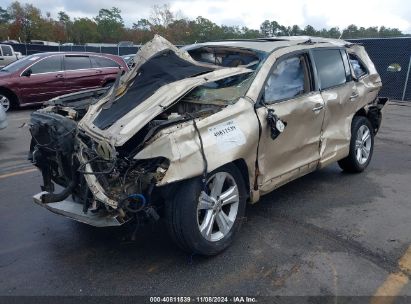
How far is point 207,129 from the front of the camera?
327cm

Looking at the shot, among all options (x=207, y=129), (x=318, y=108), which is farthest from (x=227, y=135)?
(x=318, y=108)

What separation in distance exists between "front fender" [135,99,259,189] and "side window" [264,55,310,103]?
0.44m

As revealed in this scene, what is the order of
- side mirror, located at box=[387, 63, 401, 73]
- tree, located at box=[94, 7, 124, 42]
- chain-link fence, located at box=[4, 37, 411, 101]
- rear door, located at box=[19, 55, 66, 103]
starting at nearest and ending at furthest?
rear door, located at box=[19, 55, 66, 103], chain-link fence, located at box=[4, 37, 411, 101], side mirror, located at box=[387, 63, 401, 73], tree, located at box=[94, 7, 124, 42]

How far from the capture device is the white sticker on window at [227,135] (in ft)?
10.8

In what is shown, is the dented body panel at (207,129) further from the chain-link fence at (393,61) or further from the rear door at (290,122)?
the chain-link fence at (393,61)

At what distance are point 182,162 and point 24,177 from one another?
337 centimetres

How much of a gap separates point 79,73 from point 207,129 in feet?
31.4

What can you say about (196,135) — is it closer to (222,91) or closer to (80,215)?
(222,91)

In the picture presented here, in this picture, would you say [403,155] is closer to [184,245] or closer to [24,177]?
[184,245]

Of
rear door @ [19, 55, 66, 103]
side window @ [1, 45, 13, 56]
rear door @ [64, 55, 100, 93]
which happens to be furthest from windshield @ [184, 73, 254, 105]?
side window @ [1, 45, 13, 56]

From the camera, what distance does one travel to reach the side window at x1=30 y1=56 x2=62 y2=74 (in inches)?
445

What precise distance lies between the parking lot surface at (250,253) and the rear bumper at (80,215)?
0.39 meters

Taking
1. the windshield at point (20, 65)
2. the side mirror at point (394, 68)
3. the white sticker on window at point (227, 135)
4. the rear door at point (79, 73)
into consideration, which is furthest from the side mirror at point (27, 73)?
the side mirror at point (394, 68)

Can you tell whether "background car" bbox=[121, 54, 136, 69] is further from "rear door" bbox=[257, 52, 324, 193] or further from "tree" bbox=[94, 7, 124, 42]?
"tree" bbox=[94, 7, 124, 42]
